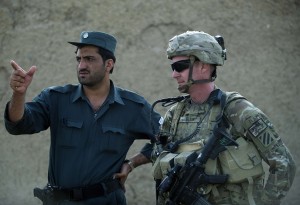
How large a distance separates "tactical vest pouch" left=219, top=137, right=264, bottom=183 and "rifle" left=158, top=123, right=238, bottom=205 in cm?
4

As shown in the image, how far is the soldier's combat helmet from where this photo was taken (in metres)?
3.39

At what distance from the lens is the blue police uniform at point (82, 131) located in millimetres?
3855

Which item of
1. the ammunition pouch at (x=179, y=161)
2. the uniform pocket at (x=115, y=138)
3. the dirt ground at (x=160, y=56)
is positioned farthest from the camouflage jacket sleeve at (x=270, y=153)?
the dirt ground at (x=160, y=56)

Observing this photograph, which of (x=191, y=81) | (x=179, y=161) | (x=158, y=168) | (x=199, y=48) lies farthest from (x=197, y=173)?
(x=199, y=48)

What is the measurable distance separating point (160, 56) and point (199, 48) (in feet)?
8.66

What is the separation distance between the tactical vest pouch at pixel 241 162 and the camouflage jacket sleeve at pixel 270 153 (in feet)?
0.13

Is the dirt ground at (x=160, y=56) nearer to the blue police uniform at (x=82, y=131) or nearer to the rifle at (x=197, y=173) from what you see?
the blue police uniform at (x=82, y=131)

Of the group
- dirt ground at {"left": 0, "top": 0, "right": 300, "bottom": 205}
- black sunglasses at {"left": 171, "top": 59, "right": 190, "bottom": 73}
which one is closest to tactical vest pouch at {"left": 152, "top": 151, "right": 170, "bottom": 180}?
black sunglasses at {"left": 171, "top": 59, "right": 190, "bottom": 73}

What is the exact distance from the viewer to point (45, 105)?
13.0 ft

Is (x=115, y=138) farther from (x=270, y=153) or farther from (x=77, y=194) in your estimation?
(x=270, y=153)

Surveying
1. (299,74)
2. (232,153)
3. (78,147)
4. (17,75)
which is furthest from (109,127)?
(299,74)

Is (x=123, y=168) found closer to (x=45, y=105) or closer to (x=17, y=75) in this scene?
(x=45, y=105)

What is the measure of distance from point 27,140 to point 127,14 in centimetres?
158

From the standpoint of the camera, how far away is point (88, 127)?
393 centimetres
